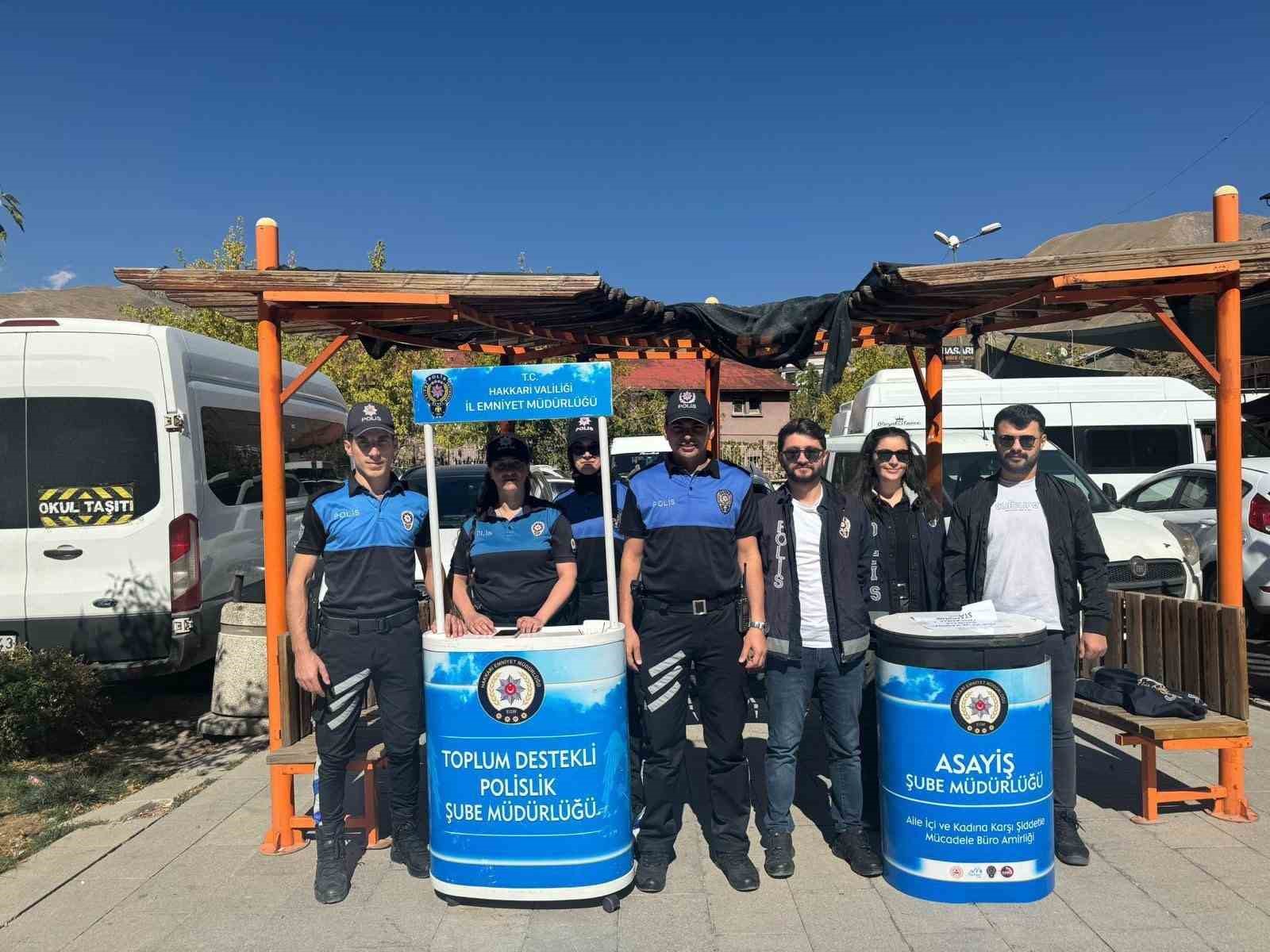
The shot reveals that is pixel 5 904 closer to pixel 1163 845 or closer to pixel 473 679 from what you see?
pixel 473 679

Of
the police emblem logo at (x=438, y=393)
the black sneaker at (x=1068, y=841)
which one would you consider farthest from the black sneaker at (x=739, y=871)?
the police emblem logo at (x=438, y=393)

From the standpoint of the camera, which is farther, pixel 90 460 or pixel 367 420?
pixel 90 460

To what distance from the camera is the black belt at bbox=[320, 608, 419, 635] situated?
4.20 m

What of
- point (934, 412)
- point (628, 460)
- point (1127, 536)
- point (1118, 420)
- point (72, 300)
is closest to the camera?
point (934, 412)

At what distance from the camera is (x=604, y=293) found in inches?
202

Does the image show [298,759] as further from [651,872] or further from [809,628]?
[809,628]

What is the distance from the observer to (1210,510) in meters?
10.2

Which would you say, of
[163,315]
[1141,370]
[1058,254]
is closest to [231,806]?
[1058,254]

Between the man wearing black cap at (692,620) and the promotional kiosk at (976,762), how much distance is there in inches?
27.1

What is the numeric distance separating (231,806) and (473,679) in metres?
2.35

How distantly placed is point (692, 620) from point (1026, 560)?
1565mm

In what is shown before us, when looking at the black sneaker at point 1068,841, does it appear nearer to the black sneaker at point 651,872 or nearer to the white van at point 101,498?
the black sneaker at point 651,872

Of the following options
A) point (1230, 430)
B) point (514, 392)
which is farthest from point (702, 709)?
point (1230, 430)

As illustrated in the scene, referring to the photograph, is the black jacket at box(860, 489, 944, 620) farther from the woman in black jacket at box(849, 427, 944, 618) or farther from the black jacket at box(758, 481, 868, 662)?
the black jacket at box(758, 481, 868, 662)
